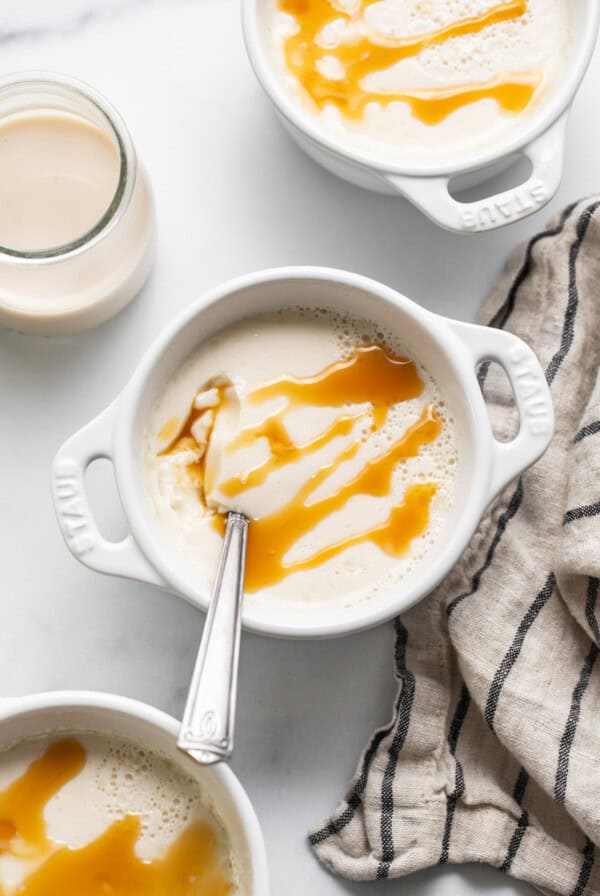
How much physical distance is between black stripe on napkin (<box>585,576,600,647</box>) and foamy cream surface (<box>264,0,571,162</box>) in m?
0.51

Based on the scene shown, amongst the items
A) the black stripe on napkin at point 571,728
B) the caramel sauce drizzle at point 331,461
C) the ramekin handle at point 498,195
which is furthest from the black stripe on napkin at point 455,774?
the ramekin handle at point 498,195

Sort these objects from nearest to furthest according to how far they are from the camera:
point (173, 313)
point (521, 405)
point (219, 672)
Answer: point (219, 672), point (521, 405), point (173, 313)

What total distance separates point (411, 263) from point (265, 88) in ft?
0.92

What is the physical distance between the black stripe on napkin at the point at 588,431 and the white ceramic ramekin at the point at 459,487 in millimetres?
122

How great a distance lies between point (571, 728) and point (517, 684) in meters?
0.08

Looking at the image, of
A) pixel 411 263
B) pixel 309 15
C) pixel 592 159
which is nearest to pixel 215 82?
pixel 309 15

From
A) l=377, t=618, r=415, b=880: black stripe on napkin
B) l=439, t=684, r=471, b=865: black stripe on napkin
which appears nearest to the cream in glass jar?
l=377, t=618, r=415, b=880: black stripe on napkin

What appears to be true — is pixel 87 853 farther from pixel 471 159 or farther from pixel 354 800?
pixel 471 159

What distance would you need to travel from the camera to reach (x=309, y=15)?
1.54 m

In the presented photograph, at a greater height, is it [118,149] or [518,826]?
[118,149]

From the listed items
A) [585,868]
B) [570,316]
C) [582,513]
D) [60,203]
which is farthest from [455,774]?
[60,203]

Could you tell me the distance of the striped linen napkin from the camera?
1454mm

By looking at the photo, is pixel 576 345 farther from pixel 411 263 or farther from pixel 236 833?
pixel 236 833

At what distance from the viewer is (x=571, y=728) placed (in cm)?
146
